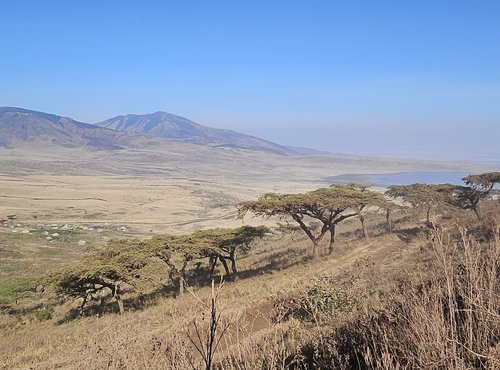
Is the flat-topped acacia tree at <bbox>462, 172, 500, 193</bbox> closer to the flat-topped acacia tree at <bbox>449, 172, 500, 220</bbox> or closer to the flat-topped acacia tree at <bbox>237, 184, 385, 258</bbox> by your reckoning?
the flat-topped acacia tree at <bbox>449, 172, 500, 220</bbox>

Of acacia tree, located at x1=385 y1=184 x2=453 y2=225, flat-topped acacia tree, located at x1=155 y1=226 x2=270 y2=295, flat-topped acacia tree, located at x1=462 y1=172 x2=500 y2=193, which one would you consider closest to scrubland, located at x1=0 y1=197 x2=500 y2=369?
flat-topped acacia tree, located at x1=155 y1=226 x2=270 y2=295

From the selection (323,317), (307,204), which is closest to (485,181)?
(307,204)

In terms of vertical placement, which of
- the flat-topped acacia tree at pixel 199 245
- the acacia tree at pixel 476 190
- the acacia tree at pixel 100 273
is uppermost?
the acacia tree at pixel 476 190

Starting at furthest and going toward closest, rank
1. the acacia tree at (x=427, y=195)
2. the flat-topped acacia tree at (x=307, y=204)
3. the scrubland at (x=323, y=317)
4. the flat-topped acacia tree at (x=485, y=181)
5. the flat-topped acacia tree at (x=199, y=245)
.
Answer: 1. the acacia tree at (x=427, y=195)
2. the flat-topped acacia tree at (x=485, y=181)
3. the flat-topped acacia tree at (x=307, y=204)
4. the flat-topped acacia tree at (x=199, y=245)
5. the scrubland at (x=323, y=317)

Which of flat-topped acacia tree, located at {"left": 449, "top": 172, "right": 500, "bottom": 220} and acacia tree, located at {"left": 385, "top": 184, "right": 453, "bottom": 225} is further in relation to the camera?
acacia tree, located at {"left": 385, "top": 184, "right": 453, "bottom": 225}

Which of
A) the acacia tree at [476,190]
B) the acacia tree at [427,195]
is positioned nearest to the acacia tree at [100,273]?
the acacia tree at [427,195]

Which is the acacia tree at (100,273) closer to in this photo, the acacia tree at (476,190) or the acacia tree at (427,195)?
the acacia tree at (427,195)

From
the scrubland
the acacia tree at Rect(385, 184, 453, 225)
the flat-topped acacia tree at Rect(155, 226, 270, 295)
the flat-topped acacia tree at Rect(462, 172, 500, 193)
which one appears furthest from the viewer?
the acacia tree at Rect(385, 184, 453, 225)

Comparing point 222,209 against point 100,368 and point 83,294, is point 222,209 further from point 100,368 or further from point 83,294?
point 100,368

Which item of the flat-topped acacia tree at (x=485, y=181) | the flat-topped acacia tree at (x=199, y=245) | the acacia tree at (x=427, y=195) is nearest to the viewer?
the flat-topped acacia tree at (x=199, y=245)

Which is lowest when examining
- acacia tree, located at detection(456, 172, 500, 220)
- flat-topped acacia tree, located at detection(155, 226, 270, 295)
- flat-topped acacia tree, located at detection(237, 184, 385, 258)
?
flat-topped acacia tree, located at detection(155, 226, 270, 295)

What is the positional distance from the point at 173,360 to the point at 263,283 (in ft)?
62.6

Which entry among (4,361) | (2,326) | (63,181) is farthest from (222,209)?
(4,361)

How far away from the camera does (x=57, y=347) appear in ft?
50.3
